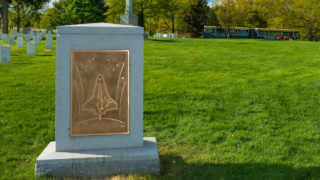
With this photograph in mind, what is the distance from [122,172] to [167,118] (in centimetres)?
232

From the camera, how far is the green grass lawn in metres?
3.95

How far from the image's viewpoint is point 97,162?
3.56m

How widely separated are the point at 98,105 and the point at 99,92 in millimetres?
160

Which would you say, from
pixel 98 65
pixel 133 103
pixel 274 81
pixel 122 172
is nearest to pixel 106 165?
pixel 122 172

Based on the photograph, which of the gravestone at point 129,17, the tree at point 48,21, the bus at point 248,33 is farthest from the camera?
the tree at point 48,21

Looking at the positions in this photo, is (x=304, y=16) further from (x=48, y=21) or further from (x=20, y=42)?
(x=20, y=42)

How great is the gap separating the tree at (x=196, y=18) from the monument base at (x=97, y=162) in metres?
50.2

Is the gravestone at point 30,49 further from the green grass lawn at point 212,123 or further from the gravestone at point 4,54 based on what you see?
the green grass lawn at point 212,123

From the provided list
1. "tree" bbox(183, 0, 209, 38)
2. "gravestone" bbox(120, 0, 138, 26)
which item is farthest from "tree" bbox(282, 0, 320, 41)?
"gravestone" bbox(120, 0, 138, 26)

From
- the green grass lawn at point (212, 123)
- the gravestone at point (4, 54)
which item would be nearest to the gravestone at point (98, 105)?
the green grass lawn at point (212, 123)

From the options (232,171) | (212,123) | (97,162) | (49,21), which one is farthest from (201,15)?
(97,162)

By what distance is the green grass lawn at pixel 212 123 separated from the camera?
3.95 metres

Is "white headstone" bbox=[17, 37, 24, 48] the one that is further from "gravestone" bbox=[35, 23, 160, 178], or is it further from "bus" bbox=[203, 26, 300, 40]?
"bus" bbox=[203, 26, 300, 40]

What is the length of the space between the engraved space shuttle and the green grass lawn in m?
1.06
